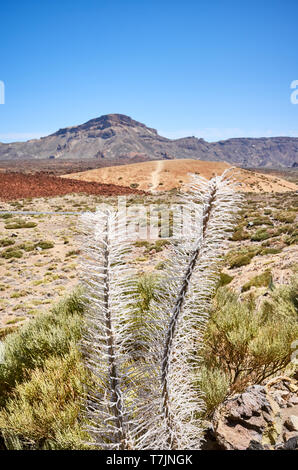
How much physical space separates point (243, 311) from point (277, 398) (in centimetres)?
160

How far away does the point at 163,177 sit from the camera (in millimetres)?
58219

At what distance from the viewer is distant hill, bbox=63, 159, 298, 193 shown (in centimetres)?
5369

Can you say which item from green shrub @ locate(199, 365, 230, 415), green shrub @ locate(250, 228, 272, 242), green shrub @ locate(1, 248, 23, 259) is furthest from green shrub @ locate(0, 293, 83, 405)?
green shrub @ locate(250, 228, 272, 242)

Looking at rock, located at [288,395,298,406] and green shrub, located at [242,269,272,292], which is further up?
rock, located at [288,395,298,406]

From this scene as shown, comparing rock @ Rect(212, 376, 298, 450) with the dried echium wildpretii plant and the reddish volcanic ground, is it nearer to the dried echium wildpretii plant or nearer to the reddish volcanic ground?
the dried echium wildpretii plant

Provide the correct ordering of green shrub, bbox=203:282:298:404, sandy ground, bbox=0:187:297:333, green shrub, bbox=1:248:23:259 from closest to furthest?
1. green shrub, bbox=203:282:298:404
2. sandy ground, bbox=0:187:297:333
3. green shrub, bbox=1:248:23:259

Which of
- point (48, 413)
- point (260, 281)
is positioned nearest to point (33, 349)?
point (48, 413)

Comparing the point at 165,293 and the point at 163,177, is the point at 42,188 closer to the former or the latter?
the point at 163,177

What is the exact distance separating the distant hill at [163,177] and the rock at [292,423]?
163 ft

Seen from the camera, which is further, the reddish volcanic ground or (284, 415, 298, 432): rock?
the reddish volcanic ground

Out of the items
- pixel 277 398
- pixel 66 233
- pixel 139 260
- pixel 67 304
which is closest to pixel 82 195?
pixel 66 233

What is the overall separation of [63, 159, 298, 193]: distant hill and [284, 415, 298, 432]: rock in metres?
49.7

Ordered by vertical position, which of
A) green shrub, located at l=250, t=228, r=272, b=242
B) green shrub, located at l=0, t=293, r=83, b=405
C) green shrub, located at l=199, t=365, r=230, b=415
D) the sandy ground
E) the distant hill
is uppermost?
the distant hill

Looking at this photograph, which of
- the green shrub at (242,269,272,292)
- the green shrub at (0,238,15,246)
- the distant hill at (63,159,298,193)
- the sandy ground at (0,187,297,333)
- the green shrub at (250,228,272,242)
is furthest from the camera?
the distant hill at (63,159,298,193)
